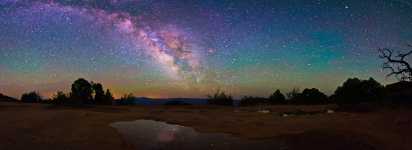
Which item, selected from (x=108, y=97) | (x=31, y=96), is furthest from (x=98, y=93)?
(x=31, y=96)

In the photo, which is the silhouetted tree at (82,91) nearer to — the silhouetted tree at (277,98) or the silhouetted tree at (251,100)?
the silhouetted tree at (251,100)

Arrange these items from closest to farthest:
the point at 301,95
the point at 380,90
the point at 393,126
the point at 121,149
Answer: the point at 121,149 < the point at 393,126 < the point at 380,90 < the point at 301,95

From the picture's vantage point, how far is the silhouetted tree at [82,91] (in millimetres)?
45438

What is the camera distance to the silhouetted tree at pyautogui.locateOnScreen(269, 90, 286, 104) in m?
56.2

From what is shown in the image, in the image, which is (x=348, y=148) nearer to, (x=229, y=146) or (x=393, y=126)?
(x=229, y=146)

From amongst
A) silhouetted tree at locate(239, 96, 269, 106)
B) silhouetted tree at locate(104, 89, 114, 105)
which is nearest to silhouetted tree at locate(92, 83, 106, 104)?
silhouetted tree at locate(104, 89, 114, 105)

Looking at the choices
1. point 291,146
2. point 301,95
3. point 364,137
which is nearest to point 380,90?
point 301,95

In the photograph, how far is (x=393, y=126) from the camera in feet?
54.2

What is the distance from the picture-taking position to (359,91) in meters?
40.6

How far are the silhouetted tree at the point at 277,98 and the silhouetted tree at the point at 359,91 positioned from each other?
13.5 meters

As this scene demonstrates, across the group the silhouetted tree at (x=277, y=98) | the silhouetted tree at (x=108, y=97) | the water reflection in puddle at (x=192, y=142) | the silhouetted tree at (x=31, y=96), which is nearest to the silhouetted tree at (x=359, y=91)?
the silhouetted tree at (x=277, y=98)

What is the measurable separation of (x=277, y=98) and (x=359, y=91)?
17.9m

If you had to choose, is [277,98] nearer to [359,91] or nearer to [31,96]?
[359,91]

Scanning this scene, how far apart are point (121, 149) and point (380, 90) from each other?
37.0 m
